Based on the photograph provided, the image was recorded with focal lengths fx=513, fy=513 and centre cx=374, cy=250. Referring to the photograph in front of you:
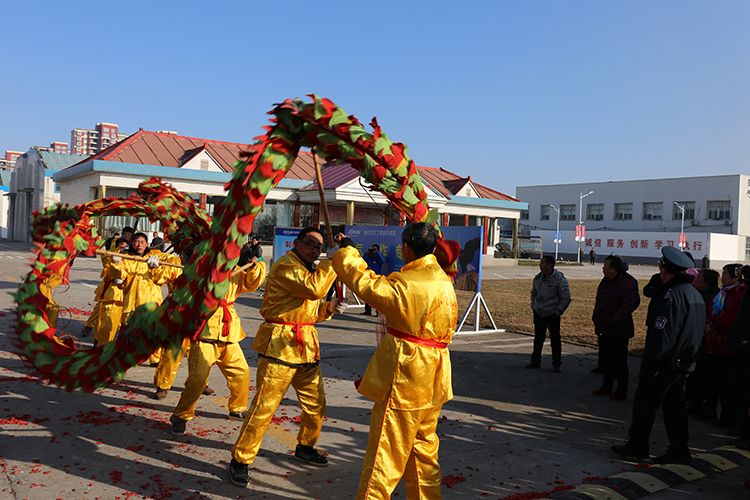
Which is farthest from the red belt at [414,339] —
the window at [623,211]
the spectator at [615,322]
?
the window at [623,211]

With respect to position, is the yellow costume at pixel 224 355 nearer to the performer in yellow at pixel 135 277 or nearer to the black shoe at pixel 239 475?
the black shoe at pixel 239 475

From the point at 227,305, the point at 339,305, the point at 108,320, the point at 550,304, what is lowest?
the point at 108,320

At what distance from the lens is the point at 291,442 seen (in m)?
4.66

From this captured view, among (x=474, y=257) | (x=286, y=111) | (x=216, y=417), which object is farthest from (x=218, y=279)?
(x=474, y=257)

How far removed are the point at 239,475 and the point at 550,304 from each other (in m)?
5.29

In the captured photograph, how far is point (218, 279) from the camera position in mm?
2656

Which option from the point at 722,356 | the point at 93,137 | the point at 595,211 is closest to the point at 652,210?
the point at 595,211

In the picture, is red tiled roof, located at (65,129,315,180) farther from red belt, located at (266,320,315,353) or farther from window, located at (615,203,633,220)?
window, located at (615,203,633,220)

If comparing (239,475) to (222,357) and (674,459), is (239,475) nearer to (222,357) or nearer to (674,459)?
(222,357)

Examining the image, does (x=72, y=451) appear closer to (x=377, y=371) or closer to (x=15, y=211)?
(x=377, y=371)

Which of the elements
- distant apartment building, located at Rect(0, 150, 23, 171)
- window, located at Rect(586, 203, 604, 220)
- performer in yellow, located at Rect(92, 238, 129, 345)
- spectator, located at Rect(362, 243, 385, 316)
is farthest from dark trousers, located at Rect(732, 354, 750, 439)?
distant apartment building, located at Rect(0, 150, 23, 171)

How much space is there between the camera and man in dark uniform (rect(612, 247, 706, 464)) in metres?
4.47

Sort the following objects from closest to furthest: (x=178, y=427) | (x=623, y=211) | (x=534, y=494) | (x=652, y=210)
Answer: (x=534, y=494) → (x=178, y=427) → (x=652, y=210) → (x=623, y=211)

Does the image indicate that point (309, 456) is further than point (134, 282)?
No
